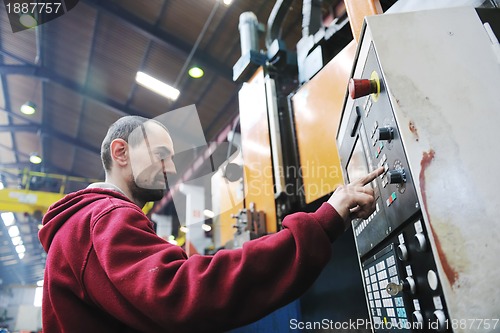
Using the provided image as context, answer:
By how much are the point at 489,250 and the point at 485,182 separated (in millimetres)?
107

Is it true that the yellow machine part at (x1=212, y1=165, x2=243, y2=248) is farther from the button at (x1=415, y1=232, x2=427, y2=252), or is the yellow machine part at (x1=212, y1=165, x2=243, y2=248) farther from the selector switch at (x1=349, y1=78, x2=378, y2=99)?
the button at (x1=415, y1=232, x2=427, y2=252)

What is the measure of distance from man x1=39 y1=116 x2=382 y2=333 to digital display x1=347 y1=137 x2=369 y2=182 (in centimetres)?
20

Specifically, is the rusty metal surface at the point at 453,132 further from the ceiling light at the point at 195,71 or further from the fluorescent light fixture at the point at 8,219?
the fluorescent light fixture at the point at 8,219

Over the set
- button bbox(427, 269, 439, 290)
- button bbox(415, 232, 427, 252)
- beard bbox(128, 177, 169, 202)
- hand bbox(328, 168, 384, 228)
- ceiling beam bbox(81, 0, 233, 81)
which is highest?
ceiling beam bbox(81, 0, 233, 81)

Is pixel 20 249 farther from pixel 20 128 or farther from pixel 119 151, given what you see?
pixel 119 151

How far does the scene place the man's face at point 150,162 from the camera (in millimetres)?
931

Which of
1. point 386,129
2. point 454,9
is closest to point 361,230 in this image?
point 386,129

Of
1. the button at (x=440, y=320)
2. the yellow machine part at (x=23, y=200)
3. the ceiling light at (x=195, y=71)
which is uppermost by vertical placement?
the ceiling light at (x=195, y=71)

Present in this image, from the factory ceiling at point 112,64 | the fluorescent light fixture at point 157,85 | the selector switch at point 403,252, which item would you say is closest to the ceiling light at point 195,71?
the factory ceiling at point 112,64

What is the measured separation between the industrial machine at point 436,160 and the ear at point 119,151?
24.4 inches

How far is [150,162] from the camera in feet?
3.06

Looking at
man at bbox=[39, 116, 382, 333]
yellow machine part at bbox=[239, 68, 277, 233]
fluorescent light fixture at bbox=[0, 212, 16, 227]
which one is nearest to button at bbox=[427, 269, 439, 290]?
man at bbox=[39, 116, 382, 333]

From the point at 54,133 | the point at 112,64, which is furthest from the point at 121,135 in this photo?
the point at 54,133

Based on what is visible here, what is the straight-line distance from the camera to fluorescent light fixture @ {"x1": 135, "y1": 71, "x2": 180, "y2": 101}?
523cm
